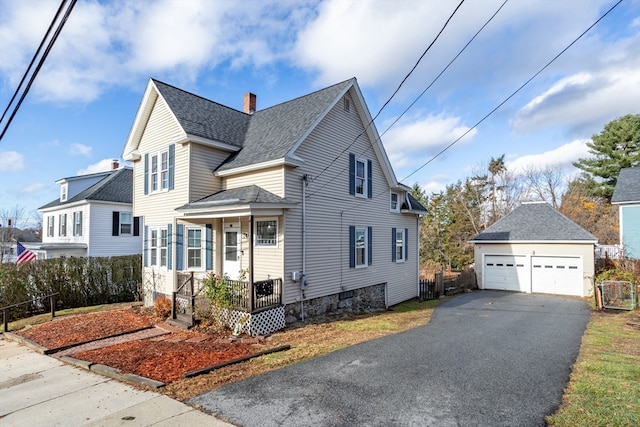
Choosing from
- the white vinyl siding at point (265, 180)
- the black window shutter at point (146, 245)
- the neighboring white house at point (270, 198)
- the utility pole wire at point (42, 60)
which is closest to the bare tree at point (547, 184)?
the neighboring white house at point (270, 198)

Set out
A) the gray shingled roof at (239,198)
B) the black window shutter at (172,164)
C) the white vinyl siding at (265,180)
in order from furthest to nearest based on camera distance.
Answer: the black window shutter at (172,164)
the white vinyl siding at (265,180)
the gray shingled roof at (239,198)

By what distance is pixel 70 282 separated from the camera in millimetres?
15891

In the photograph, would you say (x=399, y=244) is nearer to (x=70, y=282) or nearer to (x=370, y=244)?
(x=370, y=244)

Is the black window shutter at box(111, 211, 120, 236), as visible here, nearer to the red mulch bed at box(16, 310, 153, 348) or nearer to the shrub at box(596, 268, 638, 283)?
the red mulch bed at box(16, 310, 153, 348)

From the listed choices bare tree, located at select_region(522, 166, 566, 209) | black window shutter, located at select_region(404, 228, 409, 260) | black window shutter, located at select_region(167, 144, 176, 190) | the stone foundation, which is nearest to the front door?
the stone foundation

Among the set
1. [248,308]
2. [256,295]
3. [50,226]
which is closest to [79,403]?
[248,308]

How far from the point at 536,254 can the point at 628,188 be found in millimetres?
8103

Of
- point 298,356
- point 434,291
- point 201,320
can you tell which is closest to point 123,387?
point 298,356

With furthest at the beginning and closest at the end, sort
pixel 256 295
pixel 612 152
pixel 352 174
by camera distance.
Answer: pixel 612 152
pixel 352 174
pixel 256 295

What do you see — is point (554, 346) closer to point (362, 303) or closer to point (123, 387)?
point (362, 303)

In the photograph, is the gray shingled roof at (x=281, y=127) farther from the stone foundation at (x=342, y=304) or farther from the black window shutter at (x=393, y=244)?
the black window shutter at (x=393, y=244)

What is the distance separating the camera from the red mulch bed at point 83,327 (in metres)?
9.87

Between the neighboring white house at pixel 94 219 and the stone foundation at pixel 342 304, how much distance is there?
16895mm

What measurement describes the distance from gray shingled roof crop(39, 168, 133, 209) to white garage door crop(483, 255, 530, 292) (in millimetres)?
24053
